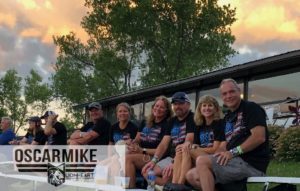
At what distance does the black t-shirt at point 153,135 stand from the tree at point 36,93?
3243cm

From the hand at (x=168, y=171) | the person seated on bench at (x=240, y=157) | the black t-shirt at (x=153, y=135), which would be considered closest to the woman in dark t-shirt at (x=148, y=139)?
the black t-shirt at (x=153, y=135)

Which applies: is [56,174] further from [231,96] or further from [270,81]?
[270,81]

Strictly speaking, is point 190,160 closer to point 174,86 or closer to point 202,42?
point 174,86

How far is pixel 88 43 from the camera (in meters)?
30.2

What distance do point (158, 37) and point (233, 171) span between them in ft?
68.3

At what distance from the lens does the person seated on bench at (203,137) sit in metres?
4.93

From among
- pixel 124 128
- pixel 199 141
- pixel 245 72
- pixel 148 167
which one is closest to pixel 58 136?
pixel 124 128

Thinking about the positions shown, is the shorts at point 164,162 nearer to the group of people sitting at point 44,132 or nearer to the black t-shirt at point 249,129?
the black t-shirt at point 249,129

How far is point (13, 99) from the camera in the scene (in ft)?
135

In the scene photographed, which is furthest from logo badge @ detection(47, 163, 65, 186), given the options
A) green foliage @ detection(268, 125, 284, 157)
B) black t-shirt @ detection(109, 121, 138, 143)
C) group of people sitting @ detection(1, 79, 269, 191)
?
green foliage @ detection(268, 125, 284, 157)

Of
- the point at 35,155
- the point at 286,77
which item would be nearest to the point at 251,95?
the point at 286,77

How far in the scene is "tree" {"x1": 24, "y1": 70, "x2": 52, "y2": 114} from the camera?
39312mm

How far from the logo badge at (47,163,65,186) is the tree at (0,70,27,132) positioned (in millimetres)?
34106

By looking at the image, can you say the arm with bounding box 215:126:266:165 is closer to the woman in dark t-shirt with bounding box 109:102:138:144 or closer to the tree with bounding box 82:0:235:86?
the woman in dark t-shirt with bounding box 109:102:138:144
